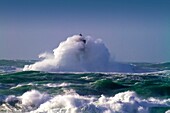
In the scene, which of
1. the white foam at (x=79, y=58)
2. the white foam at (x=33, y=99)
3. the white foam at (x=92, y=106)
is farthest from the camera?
the white foam at (x=79, y=58)

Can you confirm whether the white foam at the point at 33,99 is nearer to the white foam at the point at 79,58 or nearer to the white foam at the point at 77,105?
the white foam at the point at 77,105

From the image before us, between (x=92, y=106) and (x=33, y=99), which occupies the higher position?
(x=33, y=99)

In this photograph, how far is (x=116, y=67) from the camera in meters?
86.8

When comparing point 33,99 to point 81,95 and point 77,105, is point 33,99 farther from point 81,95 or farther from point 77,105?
point 81,95

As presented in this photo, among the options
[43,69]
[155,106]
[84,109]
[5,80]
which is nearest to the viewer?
[84,109]

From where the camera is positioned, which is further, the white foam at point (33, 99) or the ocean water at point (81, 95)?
the white foam at point (33, 99)

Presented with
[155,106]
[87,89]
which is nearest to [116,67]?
[87,89]

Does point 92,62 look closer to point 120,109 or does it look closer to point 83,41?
point 83,41

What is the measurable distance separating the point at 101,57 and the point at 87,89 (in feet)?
130

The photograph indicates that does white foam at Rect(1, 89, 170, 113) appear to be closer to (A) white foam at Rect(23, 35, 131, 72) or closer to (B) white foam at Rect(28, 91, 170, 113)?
(B) white foam at Rect(28, 91, 170, 113)

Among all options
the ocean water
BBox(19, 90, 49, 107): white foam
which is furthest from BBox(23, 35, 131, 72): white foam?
BBox(19, 90, 49, 107): white foam

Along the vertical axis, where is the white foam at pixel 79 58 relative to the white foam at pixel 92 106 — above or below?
above

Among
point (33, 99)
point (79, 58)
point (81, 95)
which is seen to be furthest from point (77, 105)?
point (79, 58)

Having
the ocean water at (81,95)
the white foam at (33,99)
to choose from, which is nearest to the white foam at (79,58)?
the ocean water at (81,95)
